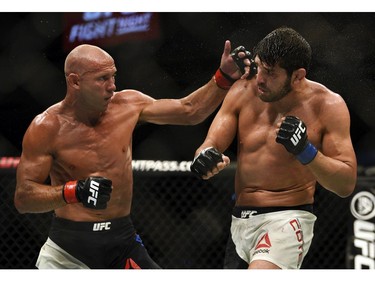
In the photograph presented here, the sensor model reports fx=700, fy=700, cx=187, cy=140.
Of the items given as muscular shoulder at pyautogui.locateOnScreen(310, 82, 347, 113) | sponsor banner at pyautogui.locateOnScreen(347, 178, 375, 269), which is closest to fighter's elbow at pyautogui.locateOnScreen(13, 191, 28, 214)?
muscular shoulder at pyautogui.locateOnScreen(310, 82, 347, 113)

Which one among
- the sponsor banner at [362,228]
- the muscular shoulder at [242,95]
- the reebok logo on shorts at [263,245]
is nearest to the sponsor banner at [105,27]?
the muscular shoulder at [242,95]

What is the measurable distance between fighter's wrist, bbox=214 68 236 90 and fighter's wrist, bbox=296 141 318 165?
16.5 inches

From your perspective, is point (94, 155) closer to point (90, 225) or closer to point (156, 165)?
point (90, 225)

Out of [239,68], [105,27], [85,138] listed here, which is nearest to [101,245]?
[85,138]

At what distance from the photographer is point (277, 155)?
1.99 metres

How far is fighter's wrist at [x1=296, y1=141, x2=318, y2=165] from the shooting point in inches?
71.6

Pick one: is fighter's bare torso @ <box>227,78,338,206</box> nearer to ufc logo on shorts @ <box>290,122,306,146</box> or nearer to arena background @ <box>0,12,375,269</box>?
ufc logo on shorts @ <box>290,122,306,146</box>

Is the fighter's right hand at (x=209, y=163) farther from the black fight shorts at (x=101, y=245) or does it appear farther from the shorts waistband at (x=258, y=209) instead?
the black fight shorts at (x=101, y=245)

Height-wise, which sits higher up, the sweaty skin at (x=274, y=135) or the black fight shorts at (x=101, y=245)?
the sweaty skin at (x=274, y=135)

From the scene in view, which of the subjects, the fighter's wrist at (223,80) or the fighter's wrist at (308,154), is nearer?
the fighter's wrist at (308,154)

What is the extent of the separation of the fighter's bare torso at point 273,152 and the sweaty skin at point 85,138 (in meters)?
0.19

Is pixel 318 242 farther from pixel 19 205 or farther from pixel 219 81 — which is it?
pixel 19 205

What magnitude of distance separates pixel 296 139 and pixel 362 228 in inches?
40.2

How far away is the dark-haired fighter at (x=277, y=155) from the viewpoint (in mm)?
1891
